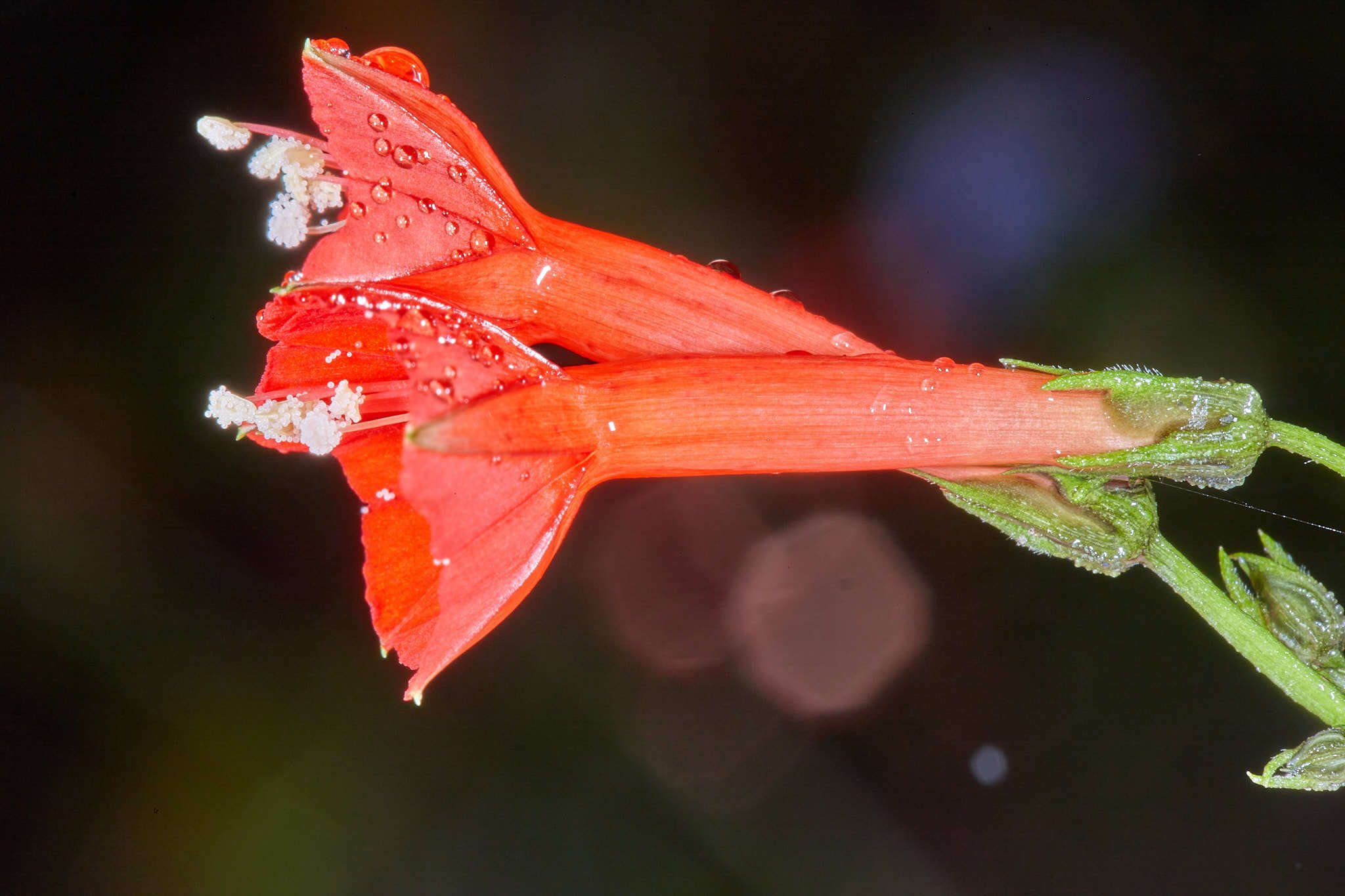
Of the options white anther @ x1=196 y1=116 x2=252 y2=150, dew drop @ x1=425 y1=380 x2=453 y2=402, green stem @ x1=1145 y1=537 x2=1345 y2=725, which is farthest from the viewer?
white anther @ x1=196 y1=116 x2=252 y2=150

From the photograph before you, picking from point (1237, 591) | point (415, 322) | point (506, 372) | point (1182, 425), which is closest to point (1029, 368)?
point (1182, 425)

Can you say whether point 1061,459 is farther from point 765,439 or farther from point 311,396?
point 311,396

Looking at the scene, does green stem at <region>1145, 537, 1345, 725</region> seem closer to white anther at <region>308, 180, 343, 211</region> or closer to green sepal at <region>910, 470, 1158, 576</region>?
green sepal at <region>910, 470, 1158, 576</region>

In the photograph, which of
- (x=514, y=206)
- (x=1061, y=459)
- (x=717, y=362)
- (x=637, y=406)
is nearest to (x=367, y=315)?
(x=514, y=206)

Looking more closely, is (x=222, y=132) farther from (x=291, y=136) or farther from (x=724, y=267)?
(x=724, y=267)

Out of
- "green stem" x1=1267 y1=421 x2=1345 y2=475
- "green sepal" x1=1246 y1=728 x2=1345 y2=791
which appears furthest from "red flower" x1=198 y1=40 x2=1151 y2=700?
"green sepal" x1=1246 y1=728 x2=1345 y2=791

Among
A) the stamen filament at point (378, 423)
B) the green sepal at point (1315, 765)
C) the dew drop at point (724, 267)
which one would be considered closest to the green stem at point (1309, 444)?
the green sepal at point (1315, 765)

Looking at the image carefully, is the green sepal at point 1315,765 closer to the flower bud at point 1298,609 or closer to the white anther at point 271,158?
the flower bud at point 1298,609
